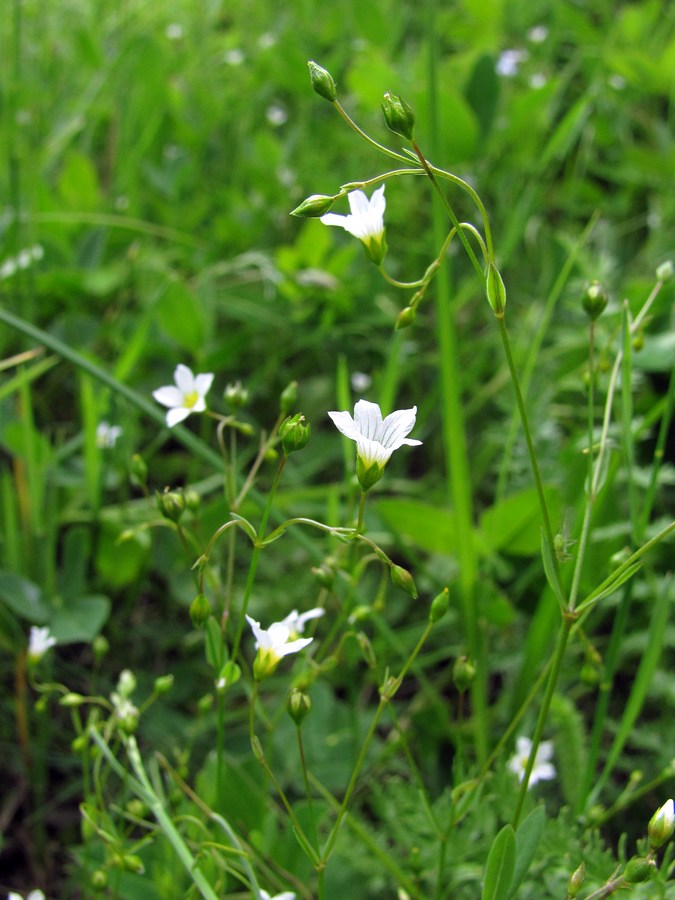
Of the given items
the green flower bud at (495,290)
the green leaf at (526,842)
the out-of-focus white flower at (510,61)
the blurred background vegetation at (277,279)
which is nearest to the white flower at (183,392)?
the blurred background vegetation at (277,279)

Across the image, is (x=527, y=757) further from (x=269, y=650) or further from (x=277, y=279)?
(x=277, y=279)

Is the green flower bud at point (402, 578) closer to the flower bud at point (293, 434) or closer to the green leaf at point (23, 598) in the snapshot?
the flower bud at point (293, 434)

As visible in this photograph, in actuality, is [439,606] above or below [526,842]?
above

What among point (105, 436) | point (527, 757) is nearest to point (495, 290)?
point (527, 757)

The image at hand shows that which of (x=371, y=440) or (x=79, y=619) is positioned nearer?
(x=371, y=440)

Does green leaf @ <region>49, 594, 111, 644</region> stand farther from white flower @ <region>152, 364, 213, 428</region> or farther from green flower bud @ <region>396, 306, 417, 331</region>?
green flower bud @ <region>396, 306, 417, 331</region>

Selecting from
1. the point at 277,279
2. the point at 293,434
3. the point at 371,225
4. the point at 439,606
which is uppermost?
the point at 371,225

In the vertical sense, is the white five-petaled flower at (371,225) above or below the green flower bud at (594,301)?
above

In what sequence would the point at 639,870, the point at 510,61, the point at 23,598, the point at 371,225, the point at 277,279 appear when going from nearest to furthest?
1. the point at 639,870
2. the point at 371,225
3. the point at 23,598
4. the point at 277,279
5. the point at 510,61
